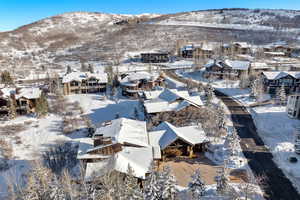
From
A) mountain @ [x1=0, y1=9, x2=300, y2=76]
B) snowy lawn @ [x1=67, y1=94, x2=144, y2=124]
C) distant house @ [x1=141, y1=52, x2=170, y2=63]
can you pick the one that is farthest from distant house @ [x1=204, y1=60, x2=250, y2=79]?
mountain @ [x1=0, y1=9, x2=300, y2=76]

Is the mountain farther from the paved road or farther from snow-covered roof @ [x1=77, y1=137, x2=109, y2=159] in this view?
snow-covered roof @ [x1=77, y1=137, x2=109, y2=159]

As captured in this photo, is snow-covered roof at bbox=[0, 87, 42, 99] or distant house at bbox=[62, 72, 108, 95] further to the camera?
distant house at bbox=[62, 72, 108, 95]

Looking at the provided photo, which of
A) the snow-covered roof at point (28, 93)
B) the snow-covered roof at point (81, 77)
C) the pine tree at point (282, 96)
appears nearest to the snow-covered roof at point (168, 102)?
the pine tree at point (282, 96)

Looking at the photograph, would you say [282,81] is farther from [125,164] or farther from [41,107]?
[41,107]

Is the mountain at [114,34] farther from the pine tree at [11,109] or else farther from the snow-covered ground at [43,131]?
the snow-covered ground at [43,131]

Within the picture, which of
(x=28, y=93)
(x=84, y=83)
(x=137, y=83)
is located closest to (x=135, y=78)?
(x=137, y=83)
